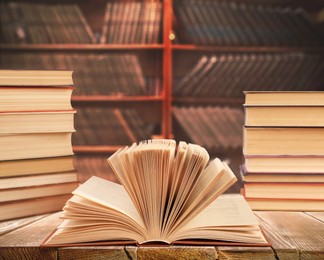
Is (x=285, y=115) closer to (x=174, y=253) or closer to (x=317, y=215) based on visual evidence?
(x=317, y=215)

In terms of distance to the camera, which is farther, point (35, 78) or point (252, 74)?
point (252, 74)

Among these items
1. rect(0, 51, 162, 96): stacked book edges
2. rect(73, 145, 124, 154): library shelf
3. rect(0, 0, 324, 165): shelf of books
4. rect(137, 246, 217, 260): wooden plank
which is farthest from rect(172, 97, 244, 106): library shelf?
rect(137, 246, 217, 260): wooden plank

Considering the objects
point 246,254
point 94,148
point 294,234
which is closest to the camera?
point 246,254

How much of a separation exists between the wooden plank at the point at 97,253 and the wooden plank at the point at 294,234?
9.1 inches

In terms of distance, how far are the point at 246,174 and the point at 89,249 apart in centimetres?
42

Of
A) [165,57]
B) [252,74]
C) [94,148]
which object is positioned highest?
[165,57]

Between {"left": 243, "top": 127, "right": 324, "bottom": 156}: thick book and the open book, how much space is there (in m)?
0.25

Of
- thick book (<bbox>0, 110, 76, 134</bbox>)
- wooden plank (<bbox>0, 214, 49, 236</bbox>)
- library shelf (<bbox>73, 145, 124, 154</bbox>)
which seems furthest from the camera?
library shelf (<bbox>73, 145, 124, 154</bbox>)

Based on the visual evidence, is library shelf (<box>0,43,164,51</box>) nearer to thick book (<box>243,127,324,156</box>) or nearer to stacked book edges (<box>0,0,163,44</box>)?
stacked book edges (<box>0,0,163,44</box>)

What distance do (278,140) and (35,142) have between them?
21.3 inches

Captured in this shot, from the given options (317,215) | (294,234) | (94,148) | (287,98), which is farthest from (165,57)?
(294,234)

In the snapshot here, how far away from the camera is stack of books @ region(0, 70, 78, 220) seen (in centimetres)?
94

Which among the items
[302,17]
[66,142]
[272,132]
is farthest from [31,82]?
[302,17]

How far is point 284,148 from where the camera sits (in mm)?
986
